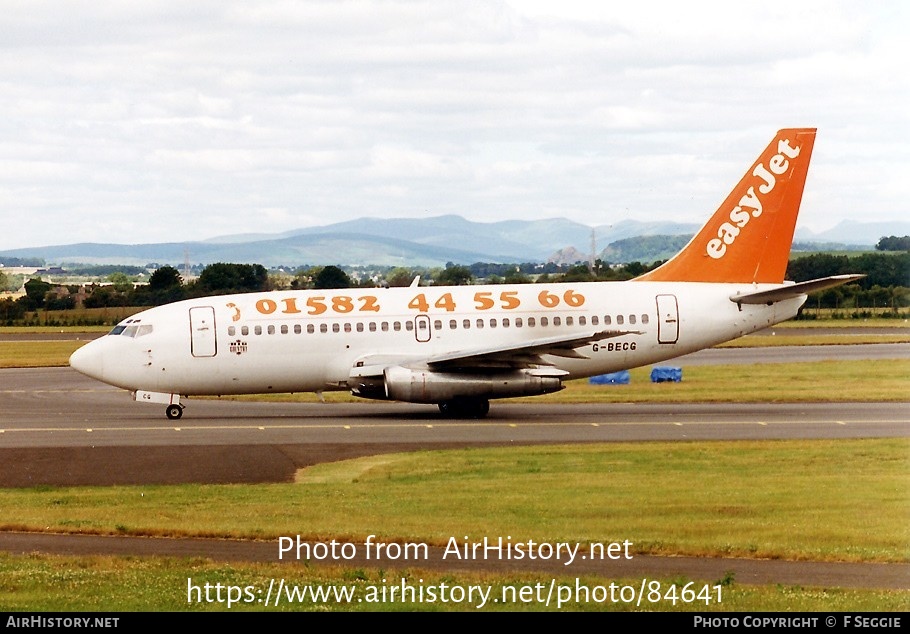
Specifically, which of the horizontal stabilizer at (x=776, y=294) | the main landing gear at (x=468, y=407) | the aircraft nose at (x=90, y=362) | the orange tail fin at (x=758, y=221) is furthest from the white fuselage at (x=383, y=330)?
the main landing gear at (x=468, y=407)

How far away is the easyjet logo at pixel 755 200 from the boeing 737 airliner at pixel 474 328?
0.03 m

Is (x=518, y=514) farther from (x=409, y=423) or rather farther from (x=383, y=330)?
(x=383, y=330)

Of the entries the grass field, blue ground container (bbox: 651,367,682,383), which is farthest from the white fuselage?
blue ground container (bbox: 651,367,682,383)

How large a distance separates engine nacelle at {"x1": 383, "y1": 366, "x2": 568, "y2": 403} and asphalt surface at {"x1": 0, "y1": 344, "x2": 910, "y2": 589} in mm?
797

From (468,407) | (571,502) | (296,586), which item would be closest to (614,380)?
(468,407)

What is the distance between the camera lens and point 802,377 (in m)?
51.0

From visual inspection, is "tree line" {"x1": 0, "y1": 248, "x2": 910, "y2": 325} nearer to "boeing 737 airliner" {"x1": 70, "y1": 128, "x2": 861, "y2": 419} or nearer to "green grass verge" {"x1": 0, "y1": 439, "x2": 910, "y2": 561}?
"boeing 737 airliner" {"x1": 70, "y1": 128, "x2": 861, "y2": 419}

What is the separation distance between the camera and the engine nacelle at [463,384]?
1518 inches

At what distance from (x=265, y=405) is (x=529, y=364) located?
35.6 ft

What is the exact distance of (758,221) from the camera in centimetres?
4203

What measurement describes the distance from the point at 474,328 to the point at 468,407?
2410 millimetres
